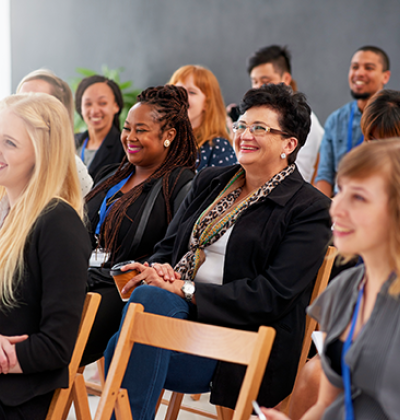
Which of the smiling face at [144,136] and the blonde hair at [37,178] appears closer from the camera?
the blonde hair at [37,178]

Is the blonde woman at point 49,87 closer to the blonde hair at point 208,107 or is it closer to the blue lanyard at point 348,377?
the blonde hair at point 208,107

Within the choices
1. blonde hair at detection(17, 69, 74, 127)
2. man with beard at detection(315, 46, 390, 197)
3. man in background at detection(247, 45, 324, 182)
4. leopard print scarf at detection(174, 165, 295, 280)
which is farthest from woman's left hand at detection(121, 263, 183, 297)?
man in background at detection(247, 45, 324, 182)

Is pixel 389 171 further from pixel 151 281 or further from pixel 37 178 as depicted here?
pixel 151 281

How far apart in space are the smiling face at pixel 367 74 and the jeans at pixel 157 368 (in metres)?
2.53

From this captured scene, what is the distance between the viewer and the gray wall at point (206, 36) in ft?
16.9

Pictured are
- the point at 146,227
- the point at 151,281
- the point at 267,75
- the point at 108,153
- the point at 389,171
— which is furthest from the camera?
the point at 267,75

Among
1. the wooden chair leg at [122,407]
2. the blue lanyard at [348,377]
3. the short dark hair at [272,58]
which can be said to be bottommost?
the wooden chair leg at [122,407]

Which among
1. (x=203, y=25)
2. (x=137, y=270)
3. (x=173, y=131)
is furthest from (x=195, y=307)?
(x=203, y=25)

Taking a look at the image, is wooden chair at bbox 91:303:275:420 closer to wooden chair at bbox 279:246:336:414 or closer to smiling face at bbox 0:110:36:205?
smiling face at bbox 0:110:36:205

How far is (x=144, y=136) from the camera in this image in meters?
2.56

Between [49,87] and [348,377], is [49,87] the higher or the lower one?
the higher one

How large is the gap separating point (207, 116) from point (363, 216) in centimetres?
252

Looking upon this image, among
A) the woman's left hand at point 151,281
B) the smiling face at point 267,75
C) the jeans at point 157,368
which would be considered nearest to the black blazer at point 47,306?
the jeans at point 157,368

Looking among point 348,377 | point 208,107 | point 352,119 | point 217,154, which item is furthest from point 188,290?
point 352,119
